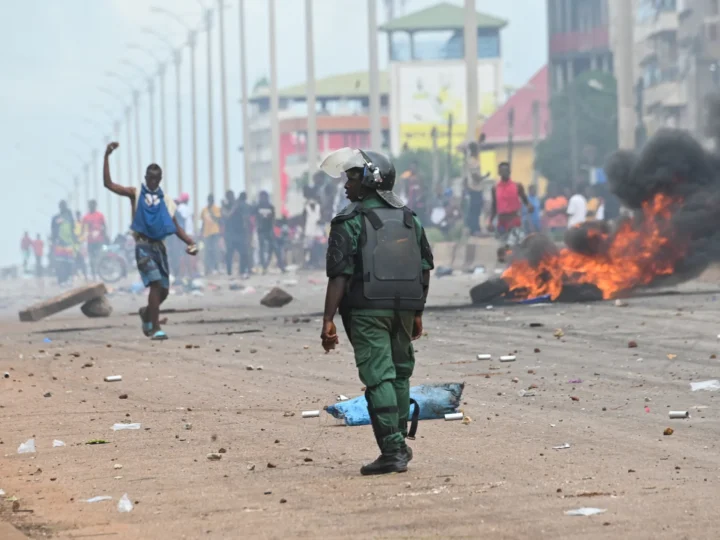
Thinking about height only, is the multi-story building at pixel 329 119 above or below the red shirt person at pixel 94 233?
above

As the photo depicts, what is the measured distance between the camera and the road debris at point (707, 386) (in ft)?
32.1

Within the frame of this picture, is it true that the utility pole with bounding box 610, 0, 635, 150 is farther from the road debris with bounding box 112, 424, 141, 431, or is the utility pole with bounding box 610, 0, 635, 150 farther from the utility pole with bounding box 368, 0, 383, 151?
the road debris with bounding box 112, 424, 141, 431

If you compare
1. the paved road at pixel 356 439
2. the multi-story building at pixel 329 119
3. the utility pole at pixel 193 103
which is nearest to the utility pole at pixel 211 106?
the utility pole at pixel 193 103

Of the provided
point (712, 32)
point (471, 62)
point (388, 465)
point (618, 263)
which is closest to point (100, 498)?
point (388, 465)

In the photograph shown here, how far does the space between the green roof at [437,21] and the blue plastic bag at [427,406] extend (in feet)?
373

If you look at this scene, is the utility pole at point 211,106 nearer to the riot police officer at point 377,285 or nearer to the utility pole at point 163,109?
the utility pole at point 163,109

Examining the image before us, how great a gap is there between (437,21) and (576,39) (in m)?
32.5

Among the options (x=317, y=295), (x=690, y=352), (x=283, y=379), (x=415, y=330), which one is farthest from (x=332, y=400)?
(x=317, y=295)

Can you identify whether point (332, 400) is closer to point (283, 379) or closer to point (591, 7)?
point (283, 379)

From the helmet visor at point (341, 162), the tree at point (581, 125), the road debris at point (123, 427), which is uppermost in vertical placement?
the tree at point (581, 125)

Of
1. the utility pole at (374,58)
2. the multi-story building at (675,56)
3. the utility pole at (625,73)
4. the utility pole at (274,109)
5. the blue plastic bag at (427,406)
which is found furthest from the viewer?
the multi-story building at (675,56)

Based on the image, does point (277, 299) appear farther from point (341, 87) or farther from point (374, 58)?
point (341, 87)

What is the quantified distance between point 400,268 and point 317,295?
1722 cm

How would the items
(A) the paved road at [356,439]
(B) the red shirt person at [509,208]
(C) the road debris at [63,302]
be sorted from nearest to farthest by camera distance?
1. (A) the paved road at [356,439]
2. (C) the road debris at [63,302]
3. (B) the red shirt person at [509,208]
